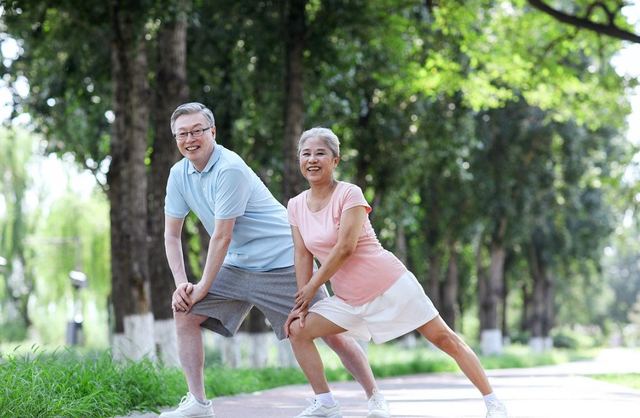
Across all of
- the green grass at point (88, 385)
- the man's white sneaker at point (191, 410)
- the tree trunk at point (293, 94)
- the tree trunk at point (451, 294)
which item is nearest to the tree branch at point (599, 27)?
the tree trunk at point (293, 94)

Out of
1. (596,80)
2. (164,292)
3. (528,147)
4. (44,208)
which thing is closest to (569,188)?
(528,147)

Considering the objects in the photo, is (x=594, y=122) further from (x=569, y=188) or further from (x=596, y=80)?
(x=569, y=188)

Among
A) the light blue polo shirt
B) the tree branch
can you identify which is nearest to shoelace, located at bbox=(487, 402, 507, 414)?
the light blue polo shirt

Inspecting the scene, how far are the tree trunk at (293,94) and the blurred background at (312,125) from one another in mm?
32

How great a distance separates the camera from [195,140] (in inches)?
246

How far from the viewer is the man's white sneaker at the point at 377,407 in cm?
648

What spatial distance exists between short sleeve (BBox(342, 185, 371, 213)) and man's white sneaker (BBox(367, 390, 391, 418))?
1.38 m

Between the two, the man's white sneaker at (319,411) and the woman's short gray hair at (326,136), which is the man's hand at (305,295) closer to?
the man's white sneaker at (319,411)

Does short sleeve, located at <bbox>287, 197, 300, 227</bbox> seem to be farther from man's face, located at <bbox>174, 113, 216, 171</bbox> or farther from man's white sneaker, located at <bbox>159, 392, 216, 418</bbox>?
man's white sneaker, located at <bbox>159, 392, 216, 418</bbox>

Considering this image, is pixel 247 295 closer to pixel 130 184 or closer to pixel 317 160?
pixel 317 160

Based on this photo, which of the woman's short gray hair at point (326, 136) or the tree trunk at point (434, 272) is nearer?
the woman's short gray hair at point (326, 136)

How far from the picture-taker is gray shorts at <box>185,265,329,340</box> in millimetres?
6312

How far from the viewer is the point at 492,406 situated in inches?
239

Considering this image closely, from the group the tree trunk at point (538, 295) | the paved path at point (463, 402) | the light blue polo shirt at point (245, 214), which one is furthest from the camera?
the tree trunk at point (538, 295)
